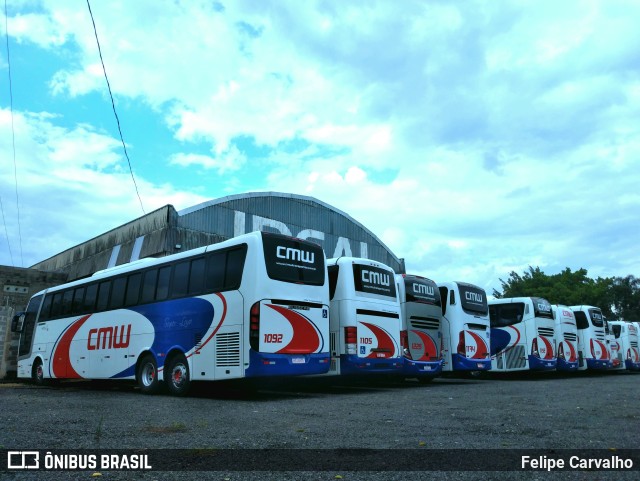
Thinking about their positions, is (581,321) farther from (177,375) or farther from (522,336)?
(177,375)

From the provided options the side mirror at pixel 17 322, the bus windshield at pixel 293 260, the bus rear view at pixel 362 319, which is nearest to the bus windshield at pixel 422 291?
the bus rear view at pixel 362 319

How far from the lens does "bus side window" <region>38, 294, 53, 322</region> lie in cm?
1792

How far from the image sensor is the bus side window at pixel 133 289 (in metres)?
14.1

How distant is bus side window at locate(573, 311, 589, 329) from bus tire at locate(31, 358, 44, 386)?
19.5 metres

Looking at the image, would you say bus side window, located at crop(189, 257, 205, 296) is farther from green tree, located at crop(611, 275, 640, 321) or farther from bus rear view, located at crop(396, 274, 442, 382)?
green tree, located at crop(611, 275, 640, 321)

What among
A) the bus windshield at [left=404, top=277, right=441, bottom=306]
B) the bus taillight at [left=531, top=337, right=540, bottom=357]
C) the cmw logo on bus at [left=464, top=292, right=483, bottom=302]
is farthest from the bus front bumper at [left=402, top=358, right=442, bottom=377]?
the bus taillight at [left=531, top=337, right=540, bottom=357]

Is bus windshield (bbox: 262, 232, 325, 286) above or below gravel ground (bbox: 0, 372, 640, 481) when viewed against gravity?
above

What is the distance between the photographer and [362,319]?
1334 cm

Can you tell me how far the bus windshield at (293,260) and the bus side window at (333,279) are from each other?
0.91 meters

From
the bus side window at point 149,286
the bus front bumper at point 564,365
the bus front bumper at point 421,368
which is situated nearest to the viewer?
the bus side window at point 149,286

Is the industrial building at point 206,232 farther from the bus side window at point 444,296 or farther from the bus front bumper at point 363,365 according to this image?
the bus front bumper at point 363,365

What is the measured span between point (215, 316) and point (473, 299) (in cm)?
913

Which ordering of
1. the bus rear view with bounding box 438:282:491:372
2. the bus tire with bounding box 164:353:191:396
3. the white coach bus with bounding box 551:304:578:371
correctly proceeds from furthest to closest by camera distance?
the white coach bus with bounding box 551:304:578:371 < the bus rear view with bounding box 438:282:491:372 < the bus tire with bounding box 164:353:191:396

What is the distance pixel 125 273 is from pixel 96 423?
803 centimetres
